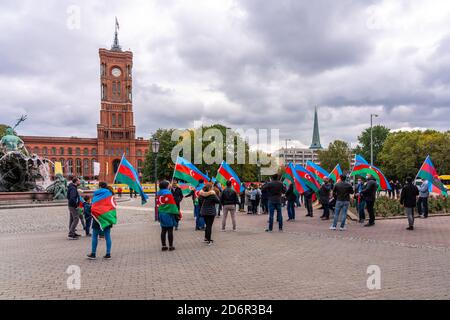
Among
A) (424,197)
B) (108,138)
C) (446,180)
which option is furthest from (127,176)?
(108,138)

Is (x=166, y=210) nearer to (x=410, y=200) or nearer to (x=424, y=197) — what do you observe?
(x=410, y=200)

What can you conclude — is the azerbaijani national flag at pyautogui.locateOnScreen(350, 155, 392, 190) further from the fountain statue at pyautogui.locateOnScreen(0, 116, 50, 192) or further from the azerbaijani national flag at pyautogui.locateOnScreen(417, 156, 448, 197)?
the fountain statue at pyautogui.locateOnScreen(0, 116, 50, 192)

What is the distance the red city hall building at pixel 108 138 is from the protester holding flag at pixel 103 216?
10529 centimetres

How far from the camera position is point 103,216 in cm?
890

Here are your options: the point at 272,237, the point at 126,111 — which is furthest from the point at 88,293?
the point at 126,111

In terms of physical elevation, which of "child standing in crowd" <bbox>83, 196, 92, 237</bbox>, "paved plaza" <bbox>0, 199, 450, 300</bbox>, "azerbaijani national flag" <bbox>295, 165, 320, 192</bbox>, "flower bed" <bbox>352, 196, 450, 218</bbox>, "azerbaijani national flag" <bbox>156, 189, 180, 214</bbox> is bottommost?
"paved plaza" <bbox>0, 199, 450, 300</bbox>

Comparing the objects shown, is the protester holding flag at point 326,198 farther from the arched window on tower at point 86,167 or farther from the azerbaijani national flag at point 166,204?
the arched window on tower at point 86,167

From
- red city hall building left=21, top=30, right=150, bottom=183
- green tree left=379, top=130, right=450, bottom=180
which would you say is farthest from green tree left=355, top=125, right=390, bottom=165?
red city hall building left=21, top=30, right=150, bottom=183

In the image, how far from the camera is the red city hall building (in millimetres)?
112625

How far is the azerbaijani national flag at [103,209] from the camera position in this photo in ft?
29.1

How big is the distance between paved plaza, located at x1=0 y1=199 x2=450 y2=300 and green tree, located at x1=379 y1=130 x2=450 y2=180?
2177 inches
